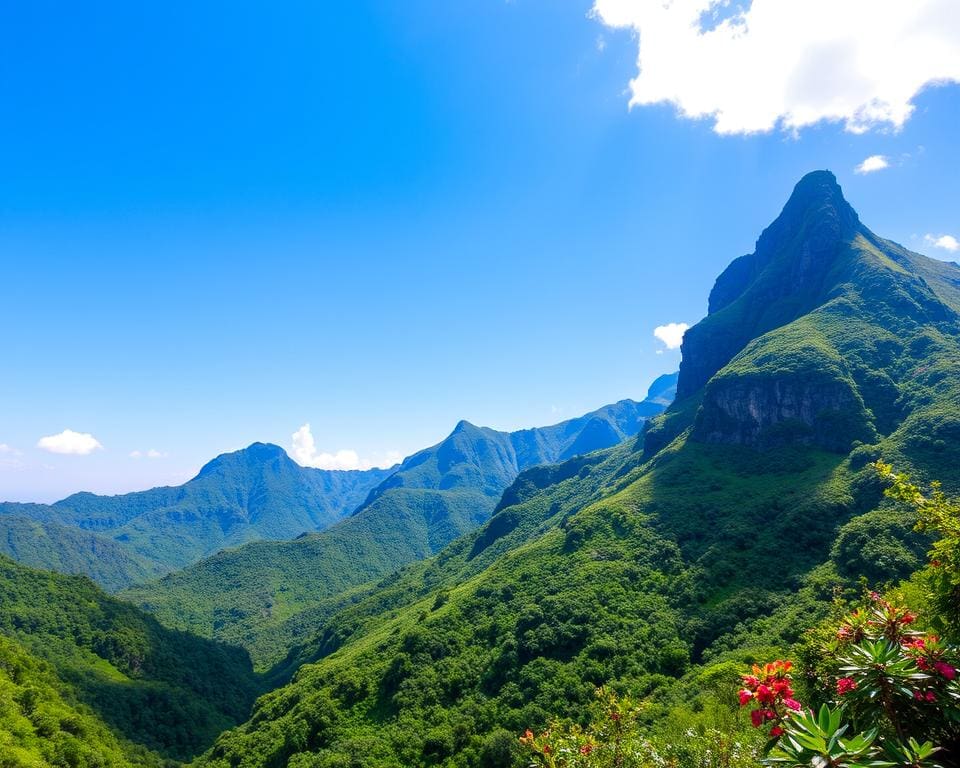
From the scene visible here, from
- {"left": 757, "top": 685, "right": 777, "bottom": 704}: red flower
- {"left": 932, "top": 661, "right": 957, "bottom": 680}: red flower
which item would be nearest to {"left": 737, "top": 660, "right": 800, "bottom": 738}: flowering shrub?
{"left": 757, "top": 685, "right": 777, "bottom": 704}: red flower

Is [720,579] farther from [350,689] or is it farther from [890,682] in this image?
[890,682]

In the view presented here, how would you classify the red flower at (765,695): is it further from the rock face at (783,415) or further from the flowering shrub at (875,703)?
the rock face at (783,415)

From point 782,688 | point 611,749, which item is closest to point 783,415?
point 611,749

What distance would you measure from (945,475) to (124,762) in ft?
561

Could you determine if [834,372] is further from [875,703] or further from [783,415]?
[875,703]

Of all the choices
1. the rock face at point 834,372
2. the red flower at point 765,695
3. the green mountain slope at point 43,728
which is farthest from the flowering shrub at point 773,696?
the rock face at point 834,372

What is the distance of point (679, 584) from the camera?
9831cm

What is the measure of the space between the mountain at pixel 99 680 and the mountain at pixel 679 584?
26055 mm

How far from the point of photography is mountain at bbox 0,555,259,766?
80875 mm

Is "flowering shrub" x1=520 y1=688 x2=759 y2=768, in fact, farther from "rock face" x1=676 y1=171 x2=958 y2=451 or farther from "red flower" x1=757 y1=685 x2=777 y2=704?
"rock face" x1=676 y1=171 x2=958 y2=451

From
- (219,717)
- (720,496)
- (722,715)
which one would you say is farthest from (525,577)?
(219,717)

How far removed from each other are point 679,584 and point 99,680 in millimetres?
153691

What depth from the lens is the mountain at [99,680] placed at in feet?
265

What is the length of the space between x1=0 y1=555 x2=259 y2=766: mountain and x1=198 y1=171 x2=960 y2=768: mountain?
2606 cm
